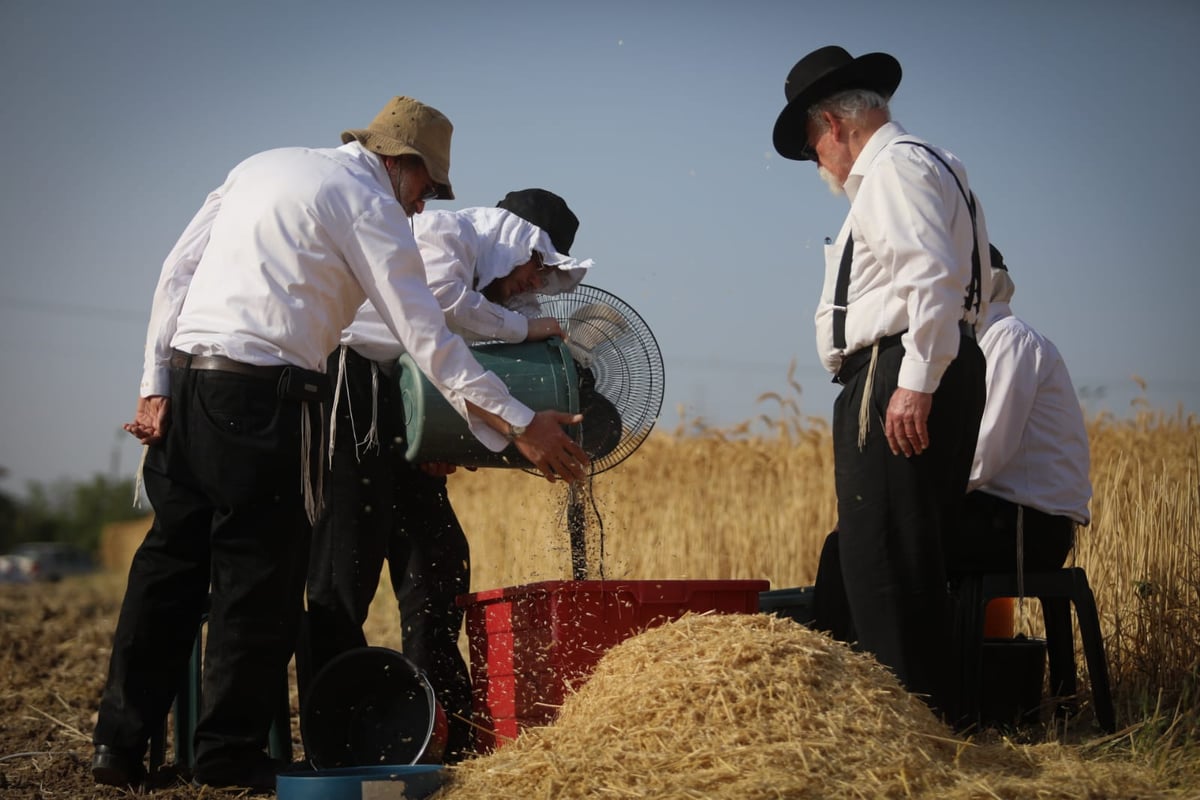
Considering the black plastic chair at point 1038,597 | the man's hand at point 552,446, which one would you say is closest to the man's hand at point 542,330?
the man's hand at point 552,446

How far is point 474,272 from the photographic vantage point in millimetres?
5262

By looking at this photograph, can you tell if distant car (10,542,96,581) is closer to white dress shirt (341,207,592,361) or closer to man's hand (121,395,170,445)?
white dress shirt (341,207,592,361)

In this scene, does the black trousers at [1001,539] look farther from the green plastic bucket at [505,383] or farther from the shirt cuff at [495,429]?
the shirt cuff at [495,429]

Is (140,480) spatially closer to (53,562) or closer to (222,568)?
(222,568)

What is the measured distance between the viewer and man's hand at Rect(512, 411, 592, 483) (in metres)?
4.32

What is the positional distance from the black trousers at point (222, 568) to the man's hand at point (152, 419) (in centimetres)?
6

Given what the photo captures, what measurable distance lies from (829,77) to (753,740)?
2.31 meters

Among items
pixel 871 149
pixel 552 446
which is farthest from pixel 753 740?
pixel 871 149

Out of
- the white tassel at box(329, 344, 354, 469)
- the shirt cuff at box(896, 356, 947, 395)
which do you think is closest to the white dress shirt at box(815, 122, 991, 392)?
the shirt cuff at box(896, 356, 947, 395)

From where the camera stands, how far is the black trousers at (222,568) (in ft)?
13.2

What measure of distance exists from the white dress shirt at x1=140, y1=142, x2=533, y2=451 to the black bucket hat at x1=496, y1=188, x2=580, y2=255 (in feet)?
4.50

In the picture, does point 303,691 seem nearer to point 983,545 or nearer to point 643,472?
point 983,545

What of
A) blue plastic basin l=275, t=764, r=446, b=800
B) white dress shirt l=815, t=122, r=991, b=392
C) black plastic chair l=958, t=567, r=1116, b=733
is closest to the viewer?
blue plastic basin l=275, t=764, r=446, b=800

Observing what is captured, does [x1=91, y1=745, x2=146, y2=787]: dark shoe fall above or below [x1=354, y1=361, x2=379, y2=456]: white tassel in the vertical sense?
below
